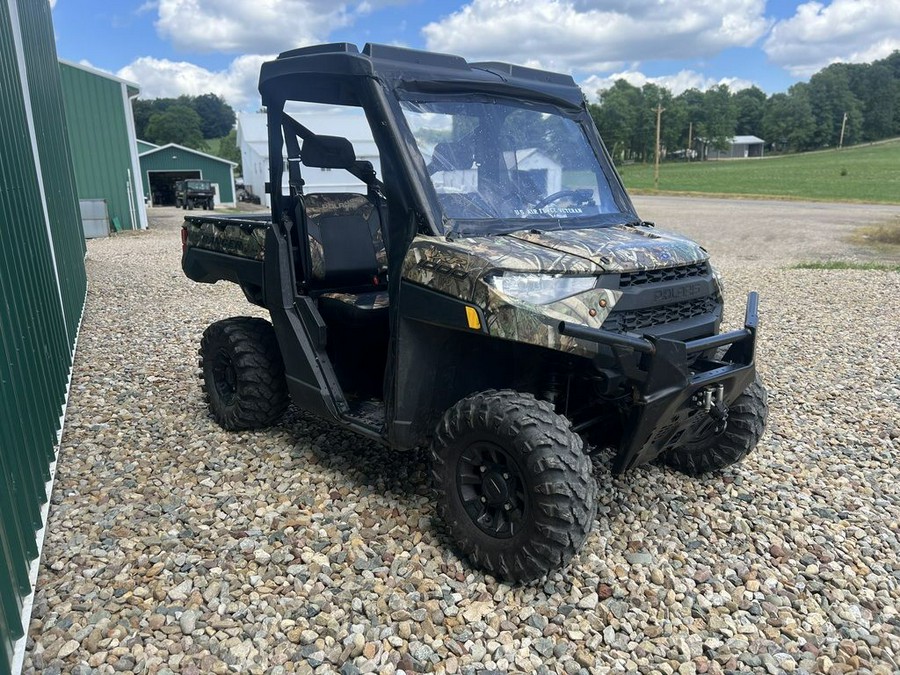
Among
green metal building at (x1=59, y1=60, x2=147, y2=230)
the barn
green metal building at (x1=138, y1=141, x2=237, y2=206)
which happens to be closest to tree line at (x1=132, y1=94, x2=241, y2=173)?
green metal building at (x1=138, y1=141, x2=237, y2=206)

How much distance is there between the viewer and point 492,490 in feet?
10.6

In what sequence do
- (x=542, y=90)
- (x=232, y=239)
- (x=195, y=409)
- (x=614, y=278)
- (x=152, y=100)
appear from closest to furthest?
1. (x=614, y=278)
2. (x=542, y=90)
3. (x=232, y=239)
4. (x=195, y=409)
5. (x=152, y=100)

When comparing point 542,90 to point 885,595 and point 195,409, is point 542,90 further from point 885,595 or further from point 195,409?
point 195,409

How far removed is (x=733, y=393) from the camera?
3475 mm

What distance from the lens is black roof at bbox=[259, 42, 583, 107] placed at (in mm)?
3461

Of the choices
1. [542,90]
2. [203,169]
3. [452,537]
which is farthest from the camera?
[203,169]

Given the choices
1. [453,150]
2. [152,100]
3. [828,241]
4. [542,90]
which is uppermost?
[152,100]

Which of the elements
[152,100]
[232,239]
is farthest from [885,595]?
[152,100]

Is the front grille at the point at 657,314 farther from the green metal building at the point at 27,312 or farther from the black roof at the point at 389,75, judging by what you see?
the green metal building at the point at 27,312

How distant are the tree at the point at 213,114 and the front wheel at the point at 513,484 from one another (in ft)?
416

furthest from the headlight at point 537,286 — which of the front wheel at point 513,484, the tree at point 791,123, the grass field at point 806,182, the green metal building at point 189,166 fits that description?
the tree at point 791,123

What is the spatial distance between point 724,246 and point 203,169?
99.5 feet

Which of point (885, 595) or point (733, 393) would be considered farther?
point (733, 393)

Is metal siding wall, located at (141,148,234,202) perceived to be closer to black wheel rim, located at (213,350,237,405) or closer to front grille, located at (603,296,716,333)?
black wheel rim, located at (213,350,237,405)
